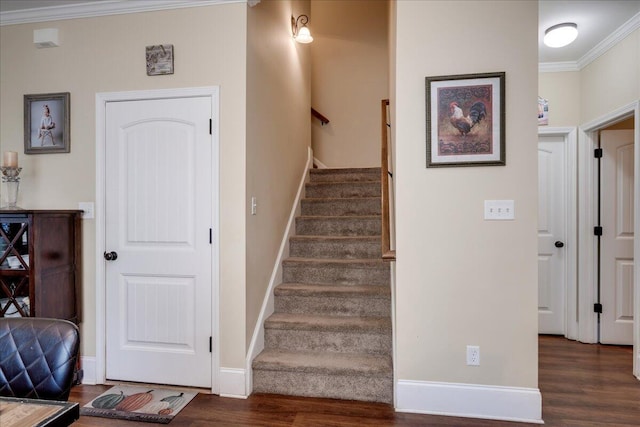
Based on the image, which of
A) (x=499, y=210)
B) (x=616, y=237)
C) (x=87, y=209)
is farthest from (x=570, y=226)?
(x=87, y=209)

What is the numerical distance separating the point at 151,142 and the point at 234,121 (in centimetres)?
63

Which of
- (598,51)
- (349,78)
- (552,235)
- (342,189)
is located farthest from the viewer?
(349,78)

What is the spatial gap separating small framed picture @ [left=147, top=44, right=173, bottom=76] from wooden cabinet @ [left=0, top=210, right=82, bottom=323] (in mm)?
1143

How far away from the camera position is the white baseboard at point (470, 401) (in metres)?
2.19

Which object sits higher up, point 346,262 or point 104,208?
point 104,208

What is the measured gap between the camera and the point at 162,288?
2.62m

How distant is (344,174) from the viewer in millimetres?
4402

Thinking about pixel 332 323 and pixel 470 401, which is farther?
pixel 332 323

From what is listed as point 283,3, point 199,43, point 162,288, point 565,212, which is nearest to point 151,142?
point 199,43

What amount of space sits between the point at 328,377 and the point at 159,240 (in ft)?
4.84

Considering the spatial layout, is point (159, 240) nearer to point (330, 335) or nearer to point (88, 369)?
point (88, 369)

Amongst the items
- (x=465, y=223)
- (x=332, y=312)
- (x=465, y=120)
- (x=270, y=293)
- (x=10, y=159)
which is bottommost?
(x=332, y=312)

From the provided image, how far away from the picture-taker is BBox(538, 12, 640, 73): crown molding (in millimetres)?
2928

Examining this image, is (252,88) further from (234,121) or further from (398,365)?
(398,365)
